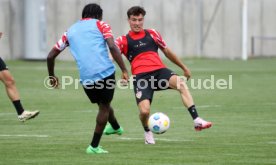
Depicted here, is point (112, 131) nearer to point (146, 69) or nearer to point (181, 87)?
point (146, 69)

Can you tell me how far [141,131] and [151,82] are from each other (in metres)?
1.67

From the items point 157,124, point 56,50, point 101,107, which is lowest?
point 157,124

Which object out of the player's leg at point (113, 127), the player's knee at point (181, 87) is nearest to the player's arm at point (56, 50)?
the player's leg at point (113, 127)

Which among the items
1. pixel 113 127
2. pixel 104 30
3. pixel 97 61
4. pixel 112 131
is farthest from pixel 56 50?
pixel 112 131

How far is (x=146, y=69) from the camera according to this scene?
1370 centimetres

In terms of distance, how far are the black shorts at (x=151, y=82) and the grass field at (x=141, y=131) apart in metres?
0.74

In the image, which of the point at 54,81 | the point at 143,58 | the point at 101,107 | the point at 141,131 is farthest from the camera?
the point at 141,131

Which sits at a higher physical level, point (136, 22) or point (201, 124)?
point (136, 22)

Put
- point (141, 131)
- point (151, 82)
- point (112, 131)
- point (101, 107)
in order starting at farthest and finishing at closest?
point (141, 131) → point (112, 131) → point (151, 82) → point (101, 107)

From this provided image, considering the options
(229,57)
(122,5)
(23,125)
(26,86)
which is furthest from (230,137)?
(229,57)

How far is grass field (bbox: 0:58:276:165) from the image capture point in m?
11.4

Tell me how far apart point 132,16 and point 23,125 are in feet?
12.4

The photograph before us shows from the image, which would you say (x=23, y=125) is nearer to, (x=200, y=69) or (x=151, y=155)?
(x=151, y=155)

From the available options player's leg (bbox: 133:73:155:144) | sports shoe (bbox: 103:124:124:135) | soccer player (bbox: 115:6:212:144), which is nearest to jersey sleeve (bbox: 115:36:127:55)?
soccer player (bbox: 115:6:212:144)
